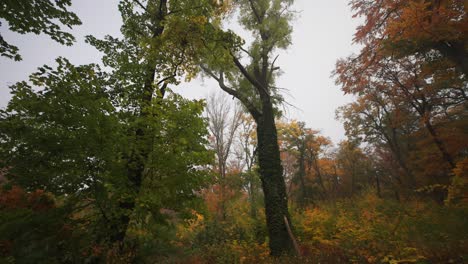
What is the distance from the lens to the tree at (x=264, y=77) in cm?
656

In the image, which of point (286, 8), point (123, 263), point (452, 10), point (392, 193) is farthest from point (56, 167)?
point (392, 193)

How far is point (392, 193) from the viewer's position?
72.7ft

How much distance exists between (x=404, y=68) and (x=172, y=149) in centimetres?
1721

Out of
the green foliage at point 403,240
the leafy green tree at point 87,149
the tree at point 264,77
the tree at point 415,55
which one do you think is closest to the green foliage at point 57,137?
the leafy green tree at point 87,149

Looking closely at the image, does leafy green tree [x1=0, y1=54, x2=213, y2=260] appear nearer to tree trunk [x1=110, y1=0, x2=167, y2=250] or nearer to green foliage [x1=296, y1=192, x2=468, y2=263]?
tree trunk [x1=110, y1=0, x2=167, y2=250]

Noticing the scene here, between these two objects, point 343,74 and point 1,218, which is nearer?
point 1,218

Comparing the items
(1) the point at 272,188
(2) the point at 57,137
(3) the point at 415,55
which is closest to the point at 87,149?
(2) the point at 57,137

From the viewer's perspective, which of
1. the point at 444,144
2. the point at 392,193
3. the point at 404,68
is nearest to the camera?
the point at 444,144

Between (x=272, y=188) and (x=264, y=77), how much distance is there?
5301mm

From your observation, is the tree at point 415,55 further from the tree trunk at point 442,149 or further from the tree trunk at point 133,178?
the tree trunk at point 133,178

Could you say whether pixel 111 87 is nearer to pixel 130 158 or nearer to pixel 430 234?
pixel 130 158

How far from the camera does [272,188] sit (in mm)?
7910

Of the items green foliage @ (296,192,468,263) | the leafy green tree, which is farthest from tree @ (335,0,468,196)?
the leafy green tree

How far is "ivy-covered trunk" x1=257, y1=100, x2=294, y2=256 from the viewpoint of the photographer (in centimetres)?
716
